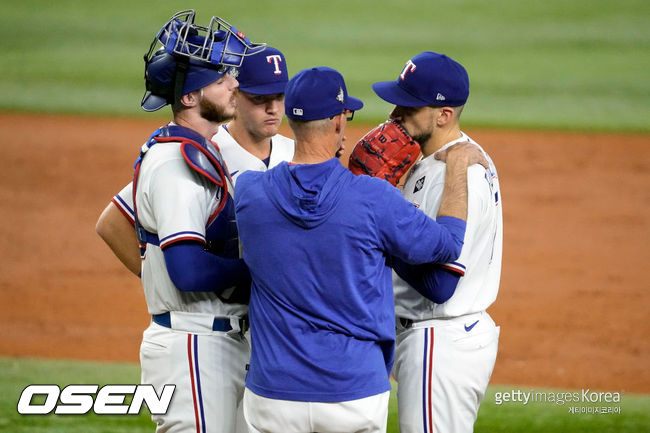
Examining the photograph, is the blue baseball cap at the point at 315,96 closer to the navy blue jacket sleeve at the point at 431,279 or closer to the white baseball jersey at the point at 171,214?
the white baseball jersey at the point at 171,214

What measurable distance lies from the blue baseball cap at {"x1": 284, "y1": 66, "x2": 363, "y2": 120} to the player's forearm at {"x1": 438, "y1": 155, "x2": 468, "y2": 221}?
59 cm

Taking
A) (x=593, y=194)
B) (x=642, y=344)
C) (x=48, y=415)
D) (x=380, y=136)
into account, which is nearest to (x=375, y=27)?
(x=593, y=194)

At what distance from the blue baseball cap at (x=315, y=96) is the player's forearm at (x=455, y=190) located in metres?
0.59

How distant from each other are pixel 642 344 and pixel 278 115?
499 cm

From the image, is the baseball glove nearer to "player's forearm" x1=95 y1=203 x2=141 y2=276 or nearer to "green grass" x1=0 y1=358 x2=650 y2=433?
"player's forearm" x1=95 y1=203 x2=141 y2=276

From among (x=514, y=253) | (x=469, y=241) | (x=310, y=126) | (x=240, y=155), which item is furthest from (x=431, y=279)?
(x=514, y=253)

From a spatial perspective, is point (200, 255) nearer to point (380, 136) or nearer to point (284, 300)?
point (284, 300)

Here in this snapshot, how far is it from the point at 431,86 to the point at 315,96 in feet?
2.65

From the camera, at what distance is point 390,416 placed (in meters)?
5.94

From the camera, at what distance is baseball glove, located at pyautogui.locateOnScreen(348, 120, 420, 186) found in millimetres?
3338

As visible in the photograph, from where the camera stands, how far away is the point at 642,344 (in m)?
7.69
